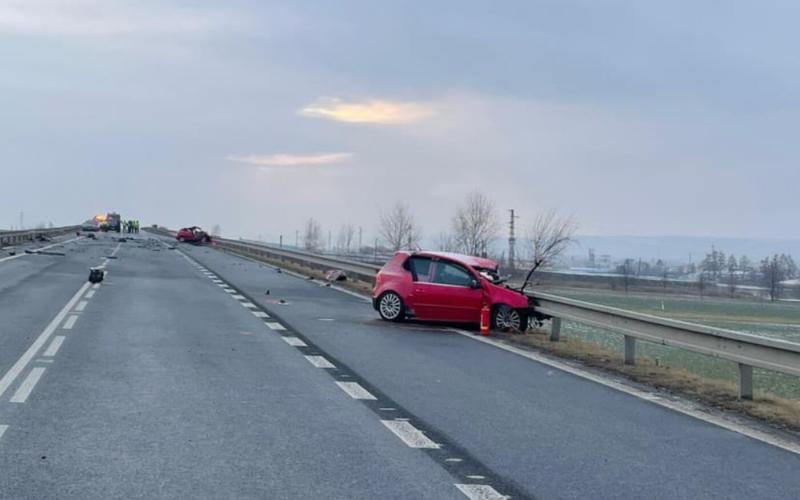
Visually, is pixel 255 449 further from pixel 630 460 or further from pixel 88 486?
pixel 630 460

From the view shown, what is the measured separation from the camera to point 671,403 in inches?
426

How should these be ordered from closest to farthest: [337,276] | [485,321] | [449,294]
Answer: [485,321] → [449,294] → [337,276]

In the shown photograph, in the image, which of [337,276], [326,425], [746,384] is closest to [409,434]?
[326,425]

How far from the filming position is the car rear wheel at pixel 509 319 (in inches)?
695

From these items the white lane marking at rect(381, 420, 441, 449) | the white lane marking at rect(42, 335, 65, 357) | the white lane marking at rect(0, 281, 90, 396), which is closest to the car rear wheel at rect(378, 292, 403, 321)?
the white lane marking at rect(0, 281, 90, 396)

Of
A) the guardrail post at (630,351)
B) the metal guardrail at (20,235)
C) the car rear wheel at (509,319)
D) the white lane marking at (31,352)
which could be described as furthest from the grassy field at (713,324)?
the metal guardrail at (20,235)

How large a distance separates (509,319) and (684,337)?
5494 mm

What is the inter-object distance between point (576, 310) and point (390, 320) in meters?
4.11

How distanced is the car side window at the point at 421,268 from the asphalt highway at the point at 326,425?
2.47 meters

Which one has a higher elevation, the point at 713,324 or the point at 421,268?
the point at 421,268

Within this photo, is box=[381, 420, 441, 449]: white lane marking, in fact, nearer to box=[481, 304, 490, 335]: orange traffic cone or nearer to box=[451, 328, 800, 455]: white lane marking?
box=[451, 328, 800, 455]: white lane marking

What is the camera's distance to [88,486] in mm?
6211

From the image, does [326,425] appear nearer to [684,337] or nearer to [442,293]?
[684,337]

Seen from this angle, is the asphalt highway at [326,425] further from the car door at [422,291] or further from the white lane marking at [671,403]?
the car door at [422,291]
